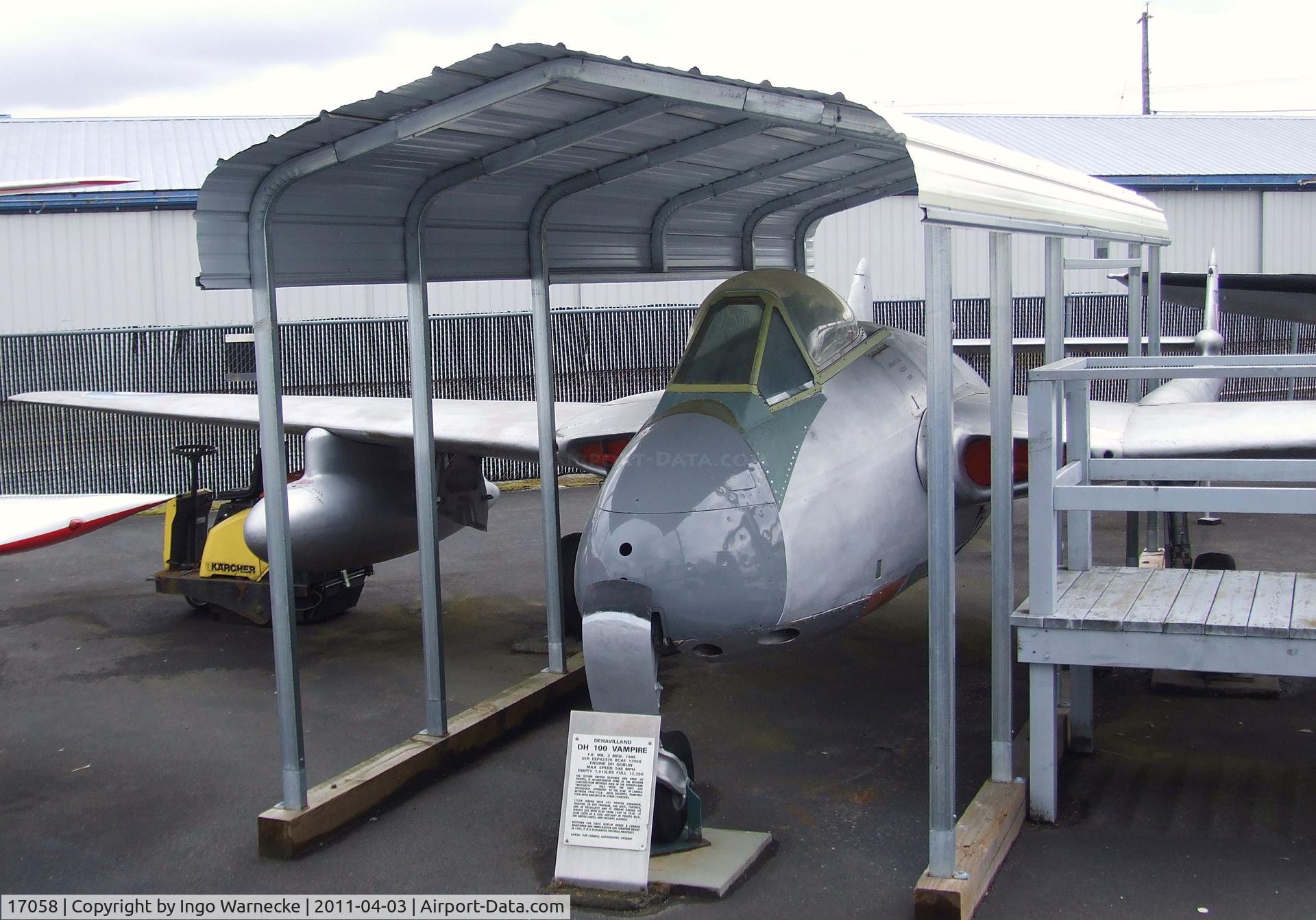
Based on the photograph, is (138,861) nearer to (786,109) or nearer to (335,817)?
(335,817)

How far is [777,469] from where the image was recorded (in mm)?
5555

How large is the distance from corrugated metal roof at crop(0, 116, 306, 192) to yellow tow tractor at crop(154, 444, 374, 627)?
10696mm

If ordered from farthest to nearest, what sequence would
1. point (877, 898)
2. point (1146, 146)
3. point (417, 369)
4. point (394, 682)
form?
point (1146, 146) < point (394, 682) < point (417, 369) < point (877, 898)

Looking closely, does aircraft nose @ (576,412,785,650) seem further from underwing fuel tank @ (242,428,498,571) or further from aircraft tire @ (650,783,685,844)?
underwing fuel tank @ (242,428,498,571)

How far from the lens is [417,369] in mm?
6805

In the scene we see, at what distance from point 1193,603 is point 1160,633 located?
1.64 feet

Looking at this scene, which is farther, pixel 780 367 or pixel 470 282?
pixel 470 282

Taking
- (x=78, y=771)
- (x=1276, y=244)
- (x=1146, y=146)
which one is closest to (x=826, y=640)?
(x=78, y=771)

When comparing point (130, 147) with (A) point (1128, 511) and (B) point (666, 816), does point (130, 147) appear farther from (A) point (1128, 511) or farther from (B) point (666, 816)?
(A) point (1128, 511)

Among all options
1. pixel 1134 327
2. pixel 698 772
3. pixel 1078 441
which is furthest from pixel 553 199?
pixel 1134 327

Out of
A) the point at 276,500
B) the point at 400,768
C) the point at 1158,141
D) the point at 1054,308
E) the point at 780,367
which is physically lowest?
the point at 400,768

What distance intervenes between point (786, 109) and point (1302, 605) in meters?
3.28

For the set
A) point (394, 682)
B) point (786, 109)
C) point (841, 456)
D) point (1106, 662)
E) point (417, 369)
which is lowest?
point (394, 682)

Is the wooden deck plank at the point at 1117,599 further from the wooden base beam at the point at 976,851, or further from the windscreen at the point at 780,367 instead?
the windscreen at the point at 780,367
